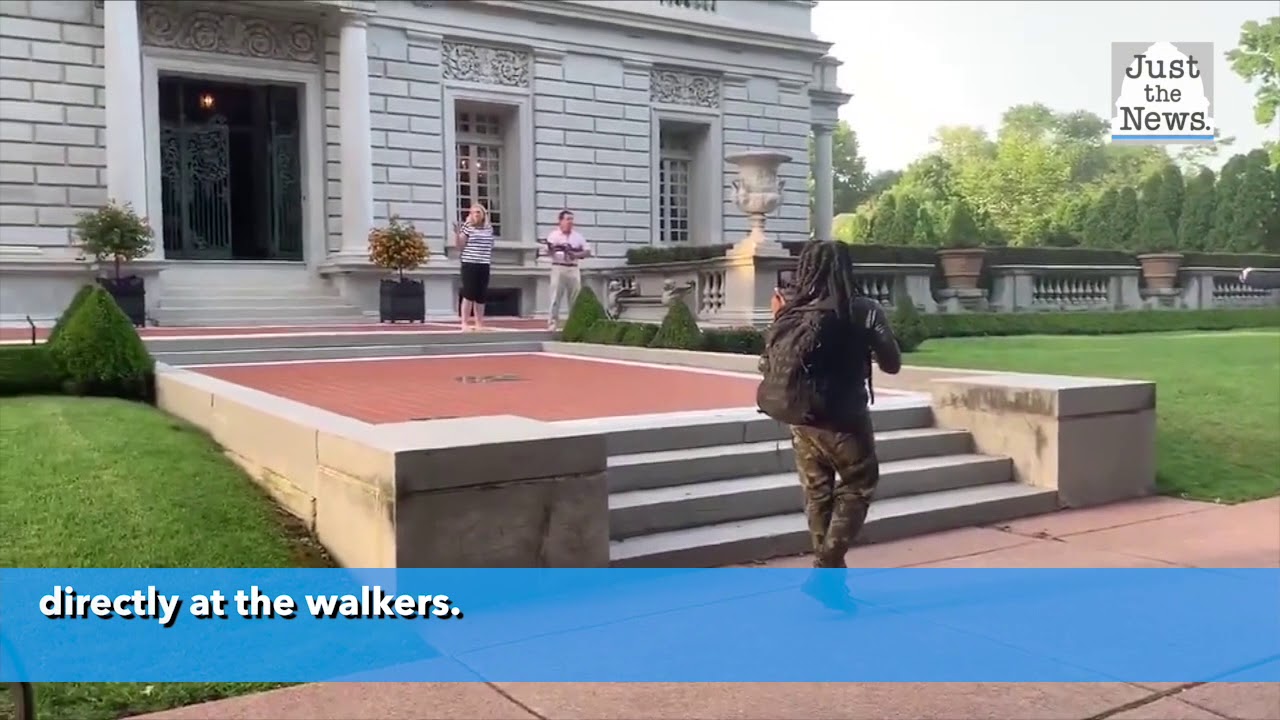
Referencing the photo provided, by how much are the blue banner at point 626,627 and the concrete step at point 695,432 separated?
58.9 inches

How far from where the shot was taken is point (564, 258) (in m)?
18.2

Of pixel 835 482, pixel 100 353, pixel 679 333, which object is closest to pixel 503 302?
pixel 679 333

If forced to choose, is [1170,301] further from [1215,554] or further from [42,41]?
[42,41]

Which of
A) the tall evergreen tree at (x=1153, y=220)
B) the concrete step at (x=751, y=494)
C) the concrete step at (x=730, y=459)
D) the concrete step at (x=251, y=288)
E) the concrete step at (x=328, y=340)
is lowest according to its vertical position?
the concrete step at (x=751, y=494)

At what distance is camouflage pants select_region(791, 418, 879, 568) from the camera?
5441 mm

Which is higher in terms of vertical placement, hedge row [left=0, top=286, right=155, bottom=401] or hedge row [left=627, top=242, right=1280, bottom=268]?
hedge row [left=627, top=242, right=1280, bottom=268]

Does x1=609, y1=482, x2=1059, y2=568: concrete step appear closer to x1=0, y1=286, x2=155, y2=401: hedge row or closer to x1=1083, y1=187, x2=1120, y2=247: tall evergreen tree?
x1=0, y1=286, x2=155, y2=401: hedge row

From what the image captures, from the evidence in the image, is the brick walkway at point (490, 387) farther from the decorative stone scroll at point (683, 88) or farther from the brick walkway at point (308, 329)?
the decorative stone scroll at point (683, 88)

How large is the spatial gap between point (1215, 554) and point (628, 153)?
21541 millimetres

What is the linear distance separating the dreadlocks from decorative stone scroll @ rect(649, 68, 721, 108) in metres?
22.8

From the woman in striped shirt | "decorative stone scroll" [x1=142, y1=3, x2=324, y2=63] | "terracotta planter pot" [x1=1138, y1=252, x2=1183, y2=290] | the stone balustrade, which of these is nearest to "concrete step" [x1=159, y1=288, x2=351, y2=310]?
"decorative stone scroll" [x1=142, y1=3, x2=324, y2=63]

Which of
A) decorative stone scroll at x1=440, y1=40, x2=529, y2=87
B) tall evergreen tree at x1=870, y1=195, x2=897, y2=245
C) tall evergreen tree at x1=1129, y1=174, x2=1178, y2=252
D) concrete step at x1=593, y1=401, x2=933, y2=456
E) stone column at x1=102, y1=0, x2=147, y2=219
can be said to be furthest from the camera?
tall evergreen tree at x1=870, y1=195, x2=897, y2=245

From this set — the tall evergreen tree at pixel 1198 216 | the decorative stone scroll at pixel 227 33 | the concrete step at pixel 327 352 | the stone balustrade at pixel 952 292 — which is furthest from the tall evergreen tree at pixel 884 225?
the concrete step at pixel 327 352

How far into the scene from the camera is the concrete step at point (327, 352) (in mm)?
13961
